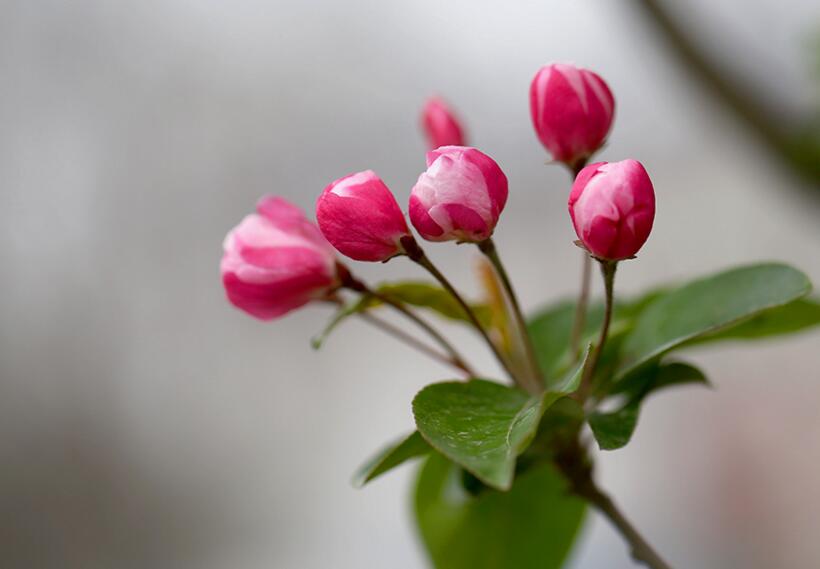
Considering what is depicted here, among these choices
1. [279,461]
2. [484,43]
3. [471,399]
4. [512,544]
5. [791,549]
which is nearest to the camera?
[471,399]

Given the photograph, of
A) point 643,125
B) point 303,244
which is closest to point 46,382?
point 643,125

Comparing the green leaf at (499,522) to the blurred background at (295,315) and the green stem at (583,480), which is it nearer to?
the green stem at (583,480)

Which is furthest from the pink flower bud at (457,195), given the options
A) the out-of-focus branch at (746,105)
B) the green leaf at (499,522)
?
the out-of-focus branch at (746,105)

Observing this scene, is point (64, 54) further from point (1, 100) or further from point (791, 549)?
point (791, 549)

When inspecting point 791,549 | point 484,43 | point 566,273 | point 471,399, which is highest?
point 484,43

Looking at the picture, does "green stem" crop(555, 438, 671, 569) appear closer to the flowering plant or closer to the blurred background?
the flowering plant

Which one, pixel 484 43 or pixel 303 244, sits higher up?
pixel 484 43

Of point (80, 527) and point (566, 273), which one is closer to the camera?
point (80, 527)
